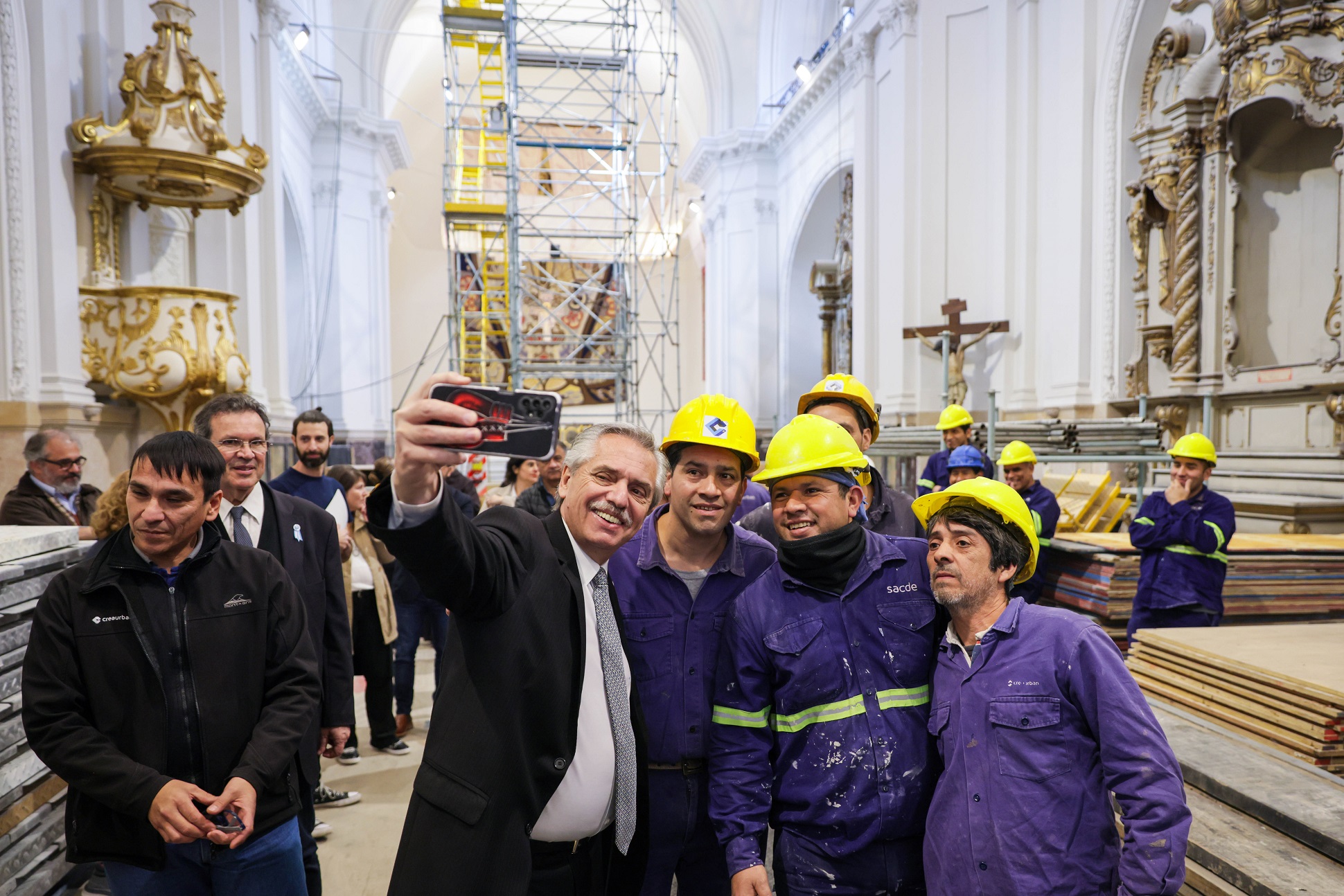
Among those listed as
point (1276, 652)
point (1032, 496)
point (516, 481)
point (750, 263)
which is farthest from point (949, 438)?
point (750, 263)

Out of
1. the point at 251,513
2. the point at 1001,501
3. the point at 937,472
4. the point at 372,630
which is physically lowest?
the point at 372,630

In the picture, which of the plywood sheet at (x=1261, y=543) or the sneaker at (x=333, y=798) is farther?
the plywood sheet at (x=1261, y=543)

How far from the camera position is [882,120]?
12.6 meters

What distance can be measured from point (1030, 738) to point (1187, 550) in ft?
11.5

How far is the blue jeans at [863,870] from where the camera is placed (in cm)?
197

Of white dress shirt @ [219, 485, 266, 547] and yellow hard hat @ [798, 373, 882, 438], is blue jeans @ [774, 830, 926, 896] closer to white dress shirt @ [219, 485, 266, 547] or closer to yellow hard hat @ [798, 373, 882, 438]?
yellow hard hat @ [798, 373, 882, 438]

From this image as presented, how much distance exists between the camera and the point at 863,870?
6.46ft

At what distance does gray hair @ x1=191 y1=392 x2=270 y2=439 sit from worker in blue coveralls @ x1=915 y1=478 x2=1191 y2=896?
233 cm

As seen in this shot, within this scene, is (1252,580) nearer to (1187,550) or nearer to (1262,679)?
(1187,550)

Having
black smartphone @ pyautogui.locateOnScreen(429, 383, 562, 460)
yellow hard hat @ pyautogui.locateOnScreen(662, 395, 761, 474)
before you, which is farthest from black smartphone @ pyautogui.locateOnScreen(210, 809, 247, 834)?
yellow hard hat @ pyautogui.locateOnScreen(662, 395, 761, 474)

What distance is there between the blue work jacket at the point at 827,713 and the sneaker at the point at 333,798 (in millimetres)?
3164

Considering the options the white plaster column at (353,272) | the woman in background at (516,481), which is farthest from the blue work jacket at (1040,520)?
the white plaster column at (353,272)

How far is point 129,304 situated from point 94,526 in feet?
16.6

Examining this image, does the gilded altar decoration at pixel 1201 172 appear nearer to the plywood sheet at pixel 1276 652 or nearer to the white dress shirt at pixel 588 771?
the plywood sheet at pixel 1276 652
